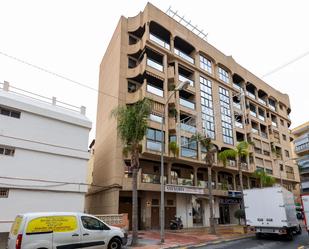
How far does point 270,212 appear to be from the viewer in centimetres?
1642

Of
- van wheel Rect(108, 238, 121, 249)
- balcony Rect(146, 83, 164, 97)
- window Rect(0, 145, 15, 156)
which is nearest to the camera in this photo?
van wheel Rect(108, 238, 121, 249)

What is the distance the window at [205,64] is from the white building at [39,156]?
19.4 m

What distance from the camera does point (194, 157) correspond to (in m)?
27.9

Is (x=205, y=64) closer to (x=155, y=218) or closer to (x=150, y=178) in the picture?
(x=150, y=178)

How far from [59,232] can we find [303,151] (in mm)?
60346

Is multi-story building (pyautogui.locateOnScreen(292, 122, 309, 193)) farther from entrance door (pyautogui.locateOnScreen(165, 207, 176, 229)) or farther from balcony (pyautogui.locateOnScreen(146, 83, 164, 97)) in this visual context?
balcony (pyautogui.locateOnScreen(146, 83, 164, 97))

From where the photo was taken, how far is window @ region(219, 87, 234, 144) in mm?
33781

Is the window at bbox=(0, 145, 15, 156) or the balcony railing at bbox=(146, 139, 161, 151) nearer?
the window at bbox=(0, 145, 15, 156)

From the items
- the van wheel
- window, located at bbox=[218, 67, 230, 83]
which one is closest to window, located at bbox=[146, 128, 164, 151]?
the van wheel

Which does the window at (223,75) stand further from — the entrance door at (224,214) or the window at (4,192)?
the window at (4,192)

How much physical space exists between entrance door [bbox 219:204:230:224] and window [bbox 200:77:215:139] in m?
9.68

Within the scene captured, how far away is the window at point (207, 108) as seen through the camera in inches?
1233

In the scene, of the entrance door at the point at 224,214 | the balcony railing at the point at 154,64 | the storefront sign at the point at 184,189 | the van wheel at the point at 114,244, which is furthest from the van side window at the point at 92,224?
the entrance door at the point at 224,214

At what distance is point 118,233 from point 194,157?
16.8m
